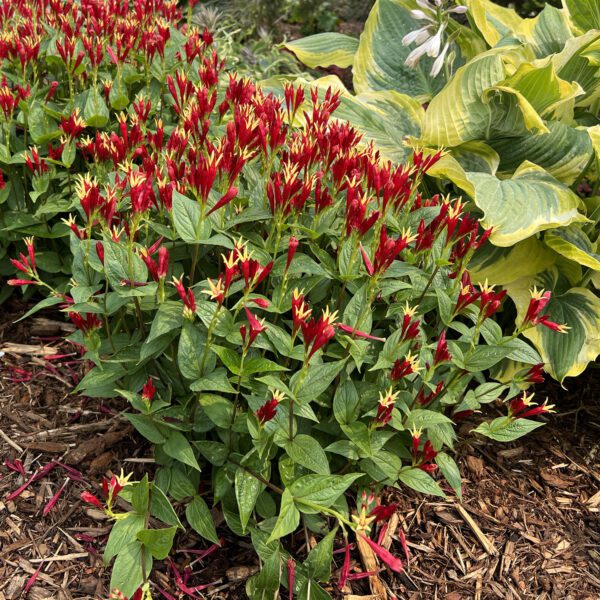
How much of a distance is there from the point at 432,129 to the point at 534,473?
5.29 ft

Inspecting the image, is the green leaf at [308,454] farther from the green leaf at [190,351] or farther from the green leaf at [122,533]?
the green leaf at [122,533]

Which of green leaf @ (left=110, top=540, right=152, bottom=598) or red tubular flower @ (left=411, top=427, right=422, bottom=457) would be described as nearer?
green leaf @ (left=110, top=540, right=152, bottom=598)

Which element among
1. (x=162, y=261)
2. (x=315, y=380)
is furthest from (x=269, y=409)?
(x=162, y=261)

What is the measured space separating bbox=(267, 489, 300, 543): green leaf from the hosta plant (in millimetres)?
1294

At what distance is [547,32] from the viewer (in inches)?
141

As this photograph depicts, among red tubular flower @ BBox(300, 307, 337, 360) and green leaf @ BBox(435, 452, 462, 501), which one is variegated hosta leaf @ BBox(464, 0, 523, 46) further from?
red tubular flower @ BBox(300, 307, 337, 360)

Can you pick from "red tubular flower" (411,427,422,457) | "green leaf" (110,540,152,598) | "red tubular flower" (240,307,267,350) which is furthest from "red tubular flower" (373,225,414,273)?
"green leaf" (110,540,152,598)

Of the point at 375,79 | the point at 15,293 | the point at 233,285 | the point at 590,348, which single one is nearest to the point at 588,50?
the point at 375,79

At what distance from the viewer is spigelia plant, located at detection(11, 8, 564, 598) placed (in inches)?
72.4

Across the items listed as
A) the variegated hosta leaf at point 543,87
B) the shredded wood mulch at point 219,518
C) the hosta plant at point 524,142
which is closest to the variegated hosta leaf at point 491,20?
the hosta plant at point 524,142

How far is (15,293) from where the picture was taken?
3.08 metres

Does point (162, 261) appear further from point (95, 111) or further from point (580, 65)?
point (580, 65)

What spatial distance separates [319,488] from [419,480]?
0.36m

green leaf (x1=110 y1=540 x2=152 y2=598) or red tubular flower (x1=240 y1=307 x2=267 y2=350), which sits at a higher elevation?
red tubular flower (x1=240 y1=307 x2=267 y2=350)
